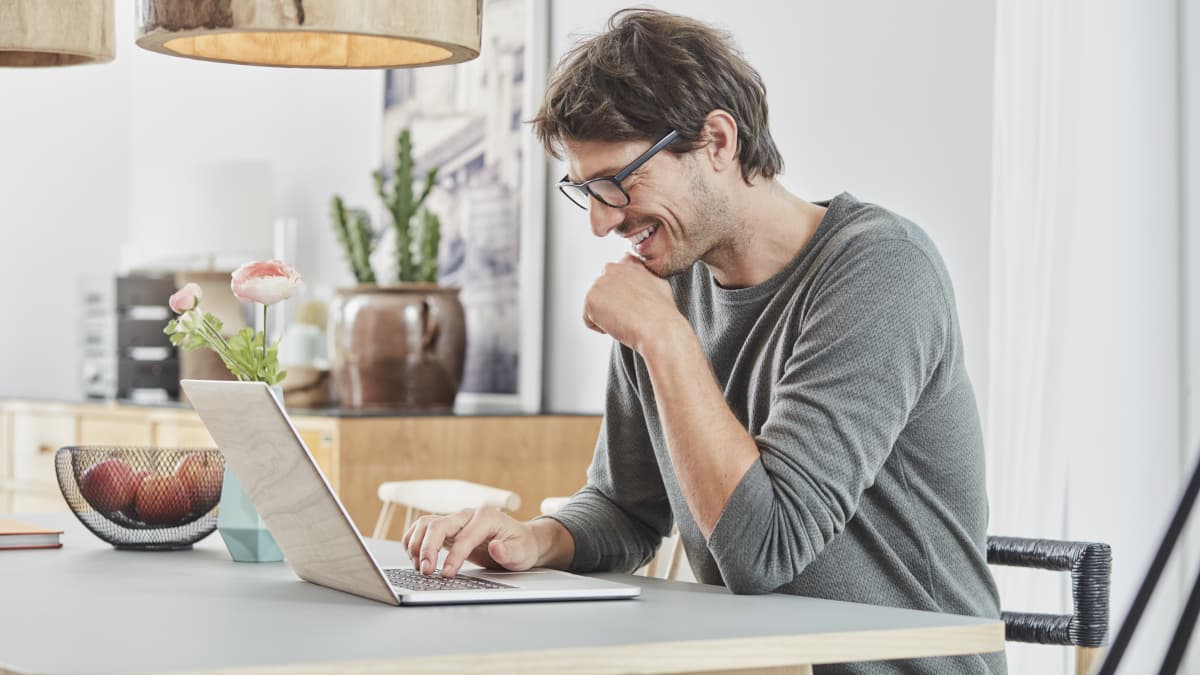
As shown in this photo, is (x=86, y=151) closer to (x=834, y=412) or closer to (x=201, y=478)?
(x=201, y=478)

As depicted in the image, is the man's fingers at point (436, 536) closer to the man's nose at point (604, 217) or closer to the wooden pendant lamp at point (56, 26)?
the man's nose at point (604, 217)

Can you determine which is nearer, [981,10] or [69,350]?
[981,10]

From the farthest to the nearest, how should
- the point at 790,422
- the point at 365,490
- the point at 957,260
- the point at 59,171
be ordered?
→ the point at 59,171
the point at 365,490
the point at 957,260
the point at 790,422

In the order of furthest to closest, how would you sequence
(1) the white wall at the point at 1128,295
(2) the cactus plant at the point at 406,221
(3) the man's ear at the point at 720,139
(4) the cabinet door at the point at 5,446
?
(4) the cabinet door at the point at 5,446 < (2) the cactus plant at the point at 406,221 < (1) the white wall at the point at 1128,295 < (3) the man's ear at the point at 720,139

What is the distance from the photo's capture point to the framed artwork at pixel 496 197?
12.7 feet

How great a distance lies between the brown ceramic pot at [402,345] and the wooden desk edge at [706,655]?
2.57m

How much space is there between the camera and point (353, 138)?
462cm

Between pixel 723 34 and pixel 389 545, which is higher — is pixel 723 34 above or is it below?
above

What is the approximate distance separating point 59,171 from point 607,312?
4426mm

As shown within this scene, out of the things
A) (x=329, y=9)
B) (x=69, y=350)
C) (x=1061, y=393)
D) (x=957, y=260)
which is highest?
(x=329, y=9)

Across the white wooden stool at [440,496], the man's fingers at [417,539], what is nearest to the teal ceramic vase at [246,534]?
the man's fingers at [417,539]

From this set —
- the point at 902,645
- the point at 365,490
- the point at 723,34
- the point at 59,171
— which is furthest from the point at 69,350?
the point at 902,645

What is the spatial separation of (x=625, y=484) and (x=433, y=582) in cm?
46

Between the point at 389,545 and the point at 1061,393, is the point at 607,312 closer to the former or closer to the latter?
the point at 389,545
